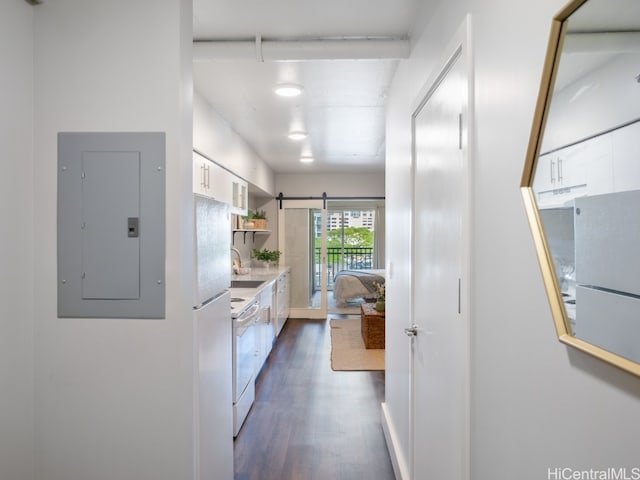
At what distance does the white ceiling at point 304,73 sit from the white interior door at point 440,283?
1.90 ft

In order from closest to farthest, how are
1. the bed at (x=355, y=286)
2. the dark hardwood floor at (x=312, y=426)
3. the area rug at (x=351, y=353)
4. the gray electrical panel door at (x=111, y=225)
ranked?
the gray electrical panel door at (x=111, y=225) < the dark hardwood floor at (x=312, y=426) < the area rug at (x=351, y=353) < the bed at (x=355, y=286)

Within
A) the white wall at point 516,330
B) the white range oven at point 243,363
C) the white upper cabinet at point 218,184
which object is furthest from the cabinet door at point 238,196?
the white wall at point 516,330

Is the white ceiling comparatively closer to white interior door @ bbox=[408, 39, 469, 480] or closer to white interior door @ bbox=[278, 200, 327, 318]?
white interior door @ bbox=[408, 39, 469, 480]

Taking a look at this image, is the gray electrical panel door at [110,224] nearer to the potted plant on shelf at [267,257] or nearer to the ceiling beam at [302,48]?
the ceiling beam at [302,48]

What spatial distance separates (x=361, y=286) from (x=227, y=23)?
229 inches

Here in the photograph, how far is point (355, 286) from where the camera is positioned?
7336 mm

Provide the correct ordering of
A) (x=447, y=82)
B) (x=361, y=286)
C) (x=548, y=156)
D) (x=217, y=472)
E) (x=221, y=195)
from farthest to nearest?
(x=361, y=286)
(x=221, y=195)
(x=217, y=472)
(x=447, y=82)
(x=548, y=156)

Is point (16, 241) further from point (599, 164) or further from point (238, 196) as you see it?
point (238, 196)

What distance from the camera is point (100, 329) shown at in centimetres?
148

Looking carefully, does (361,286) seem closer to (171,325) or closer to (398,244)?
(398,244)

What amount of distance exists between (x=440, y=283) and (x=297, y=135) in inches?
127

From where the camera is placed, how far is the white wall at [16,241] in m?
1.32

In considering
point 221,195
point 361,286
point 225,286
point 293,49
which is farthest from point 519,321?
point 361,286

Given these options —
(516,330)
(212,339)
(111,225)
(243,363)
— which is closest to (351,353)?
(243,363)
